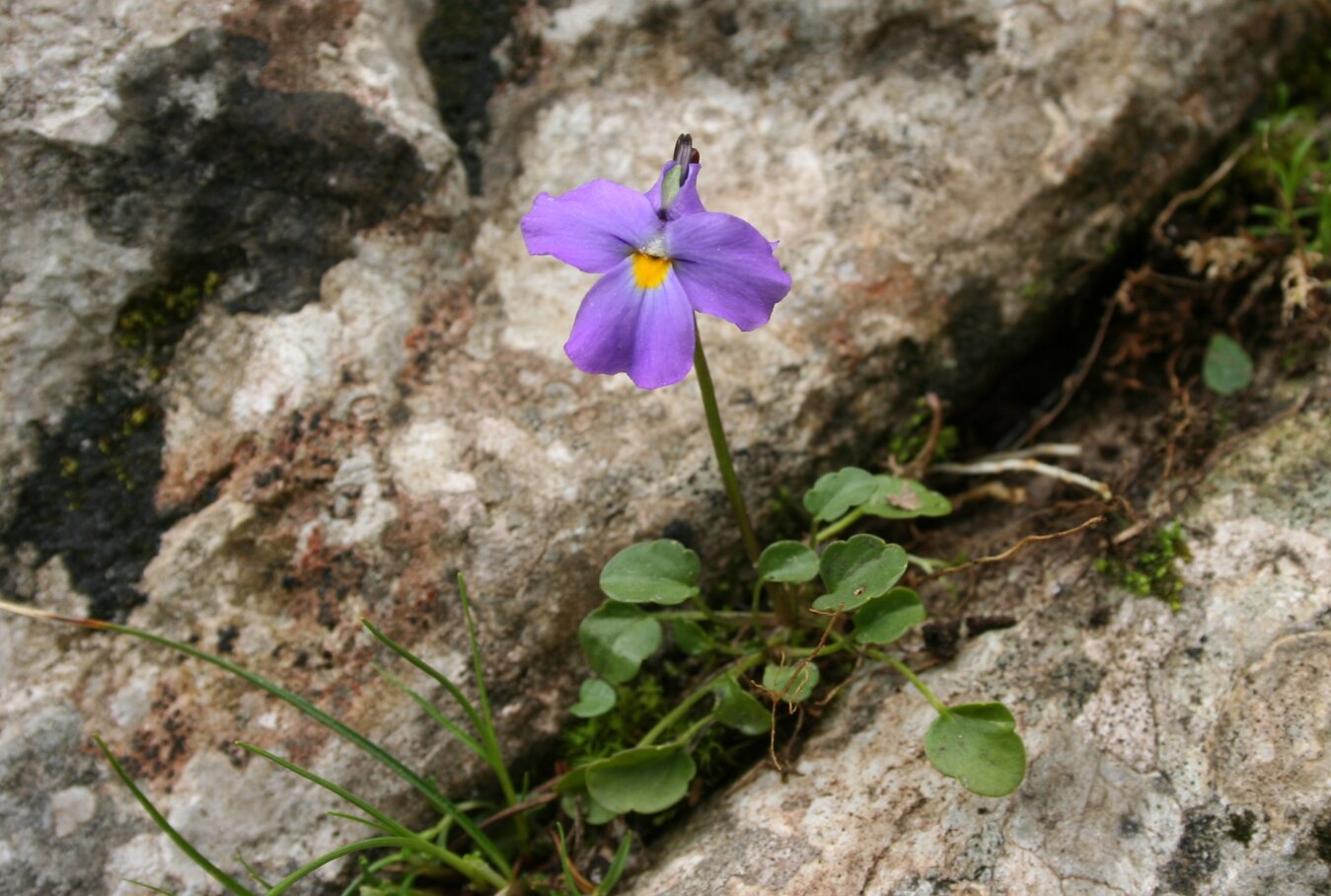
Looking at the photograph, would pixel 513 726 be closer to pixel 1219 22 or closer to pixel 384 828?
pixel 384 828

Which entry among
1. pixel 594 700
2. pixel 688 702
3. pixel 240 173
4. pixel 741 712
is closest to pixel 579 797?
pixel 594 700

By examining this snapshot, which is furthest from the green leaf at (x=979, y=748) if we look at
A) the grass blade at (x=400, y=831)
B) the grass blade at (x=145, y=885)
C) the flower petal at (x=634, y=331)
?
the grass blade at (x=145, y=885)

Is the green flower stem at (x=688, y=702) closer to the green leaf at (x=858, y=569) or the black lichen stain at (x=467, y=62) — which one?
the green leaf at (x=858, y=569)

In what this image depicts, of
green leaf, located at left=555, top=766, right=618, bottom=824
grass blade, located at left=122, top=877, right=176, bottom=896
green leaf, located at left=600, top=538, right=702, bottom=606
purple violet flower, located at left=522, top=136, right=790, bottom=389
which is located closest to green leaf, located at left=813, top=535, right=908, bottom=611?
green leaf, located at left=600, top=538, right=702, bottom=606

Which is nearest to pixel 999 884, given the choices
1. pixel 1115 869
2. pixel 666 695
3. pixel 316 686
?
pixel 1115 869

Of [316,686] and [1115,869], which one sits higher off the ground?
[316,686]

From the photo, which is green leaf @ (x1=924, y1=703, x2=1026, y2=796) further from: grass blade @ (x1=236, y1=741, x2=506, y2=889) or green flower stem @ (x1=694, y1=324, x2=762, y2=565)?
grass blade @ (x1=236, y1=741, x2=506, y2=889)

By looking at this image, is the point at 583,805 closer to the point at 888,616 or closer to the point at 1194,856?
the point at 888,616
